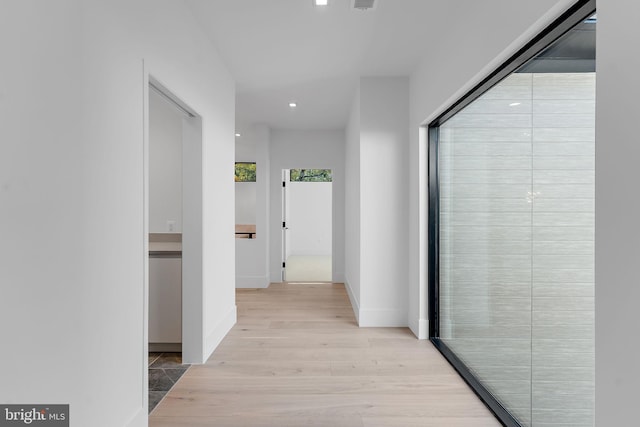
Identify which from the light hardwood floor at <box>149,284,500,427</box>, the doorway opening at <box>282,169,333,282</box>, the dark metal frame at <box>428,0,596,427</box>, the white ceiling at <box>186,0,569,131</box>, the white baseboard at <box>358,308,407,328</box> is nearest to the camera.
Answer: the dark metal frame at <box>428,0,596,427</box>

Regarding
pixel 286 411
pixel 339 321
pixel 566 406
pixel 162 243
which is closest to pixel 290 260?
pixel 339 321

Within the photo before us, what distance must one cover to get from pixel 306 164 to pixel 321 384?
4.48 m

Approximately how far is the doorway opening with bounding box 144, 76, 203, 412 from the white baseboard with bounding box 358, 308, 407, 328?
1.82 meters

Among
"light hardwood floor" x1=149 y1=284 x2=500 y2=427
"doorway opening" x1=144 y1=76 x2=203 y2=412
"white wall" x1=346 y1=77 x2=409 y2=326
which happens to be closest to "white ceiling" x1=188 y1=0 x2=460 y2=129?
"white wall" x1=346 y1=77 x2=409 y2=326

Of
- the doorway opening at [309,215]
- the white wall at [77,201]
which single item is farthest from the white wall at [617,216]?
the doorway opening at [309,215]

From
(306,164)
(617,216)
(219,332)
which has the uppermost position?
(306,164)

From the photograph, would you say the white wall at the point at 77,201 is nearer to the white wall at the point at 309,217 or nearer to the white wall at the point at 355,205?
the white wall at the point at 355,205

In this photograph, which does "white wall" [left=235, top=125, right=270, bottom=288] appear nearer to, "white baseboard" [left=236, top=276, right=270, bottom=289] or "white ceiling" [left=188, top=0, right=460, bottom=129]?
"white baseboard" [left=236, top=276, right=270, bottom=289]

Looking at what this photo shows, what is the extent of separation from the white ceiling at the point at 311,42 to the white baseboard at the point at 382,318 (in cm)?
265

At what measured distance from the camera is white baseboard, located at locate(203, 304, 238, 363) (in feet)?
10.3

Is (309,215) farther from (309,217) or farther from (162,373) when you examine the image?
(162,373)

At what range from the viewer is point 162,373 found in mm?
2844

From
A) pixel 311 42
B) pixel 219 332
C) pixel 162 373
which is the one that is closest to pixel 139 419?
pixel 162 373

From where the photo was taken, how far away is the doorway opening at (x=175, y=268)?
9.61 feet
